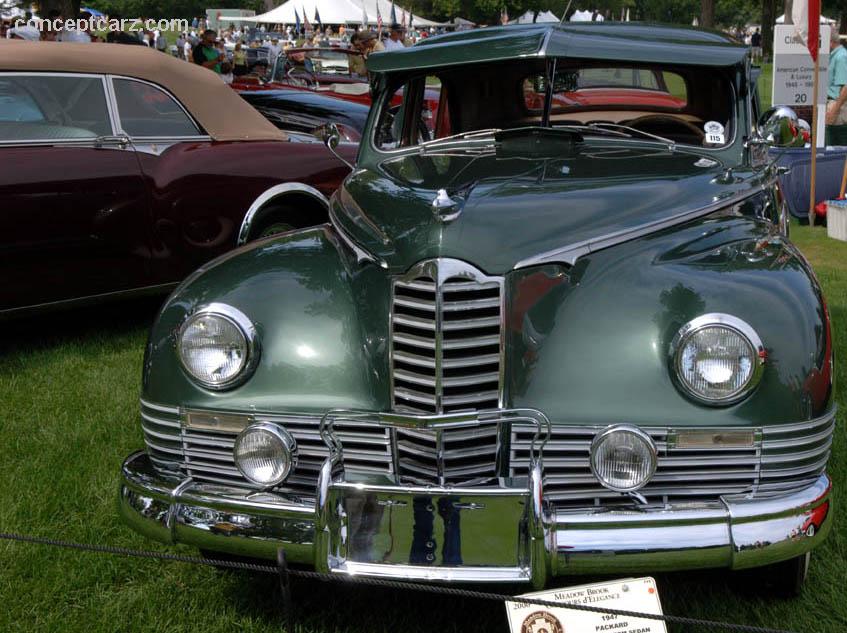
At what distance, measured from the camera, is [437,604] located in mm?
3146

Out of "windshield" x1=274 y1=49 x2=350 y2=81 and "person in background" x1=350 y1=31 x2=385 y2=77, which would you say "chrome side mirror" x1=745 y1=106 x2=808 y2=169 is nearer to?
"person in background" x1=350 y1=31 x2=385 y2=77

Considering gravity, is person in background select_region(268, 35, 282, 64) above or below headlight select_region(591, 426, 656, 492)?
→ above

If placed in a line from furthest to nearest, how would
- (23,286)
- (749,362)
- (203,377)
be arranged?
(23,286) → (203,377) → (749,362)

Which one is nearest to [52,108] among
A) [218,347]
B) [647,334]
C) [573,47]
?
[573,47]

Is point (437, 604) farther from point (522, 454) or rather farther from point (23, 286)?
point (23, 286)

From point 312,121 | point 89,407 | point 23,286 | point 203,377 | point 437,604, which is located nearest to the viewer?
point 203,377

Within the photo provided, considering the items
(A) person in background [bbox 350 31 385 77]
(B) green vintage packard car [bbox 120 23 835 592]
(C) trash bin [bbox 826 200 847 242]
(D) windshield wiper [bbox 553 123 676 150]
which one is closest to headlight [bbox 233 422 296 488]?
(B) green vintage packard car [bbox 120 23 835 592]

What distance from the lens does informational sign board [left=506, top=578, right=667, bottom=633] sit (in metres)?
2.49

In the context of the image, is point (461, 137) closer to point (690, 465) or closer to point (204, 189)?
point (690, 465)

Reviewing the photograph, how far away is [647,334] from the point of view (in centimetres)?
272

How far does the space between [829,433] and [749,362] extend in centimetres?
36

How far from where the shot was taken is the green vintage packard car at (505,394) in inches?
100

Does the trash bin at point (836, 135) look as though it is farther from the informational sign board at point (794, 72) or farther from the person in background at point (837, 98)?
the informational sign board at point (794, 72)

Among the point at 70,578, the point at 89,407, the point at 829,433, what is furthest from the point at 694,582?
the point at 89,407
